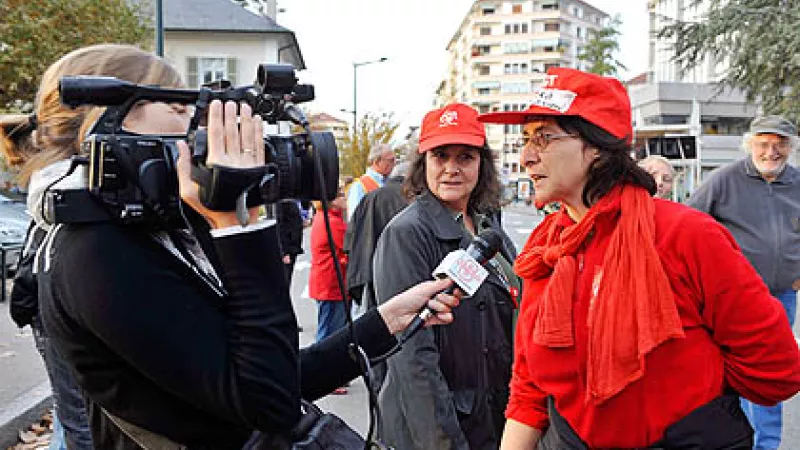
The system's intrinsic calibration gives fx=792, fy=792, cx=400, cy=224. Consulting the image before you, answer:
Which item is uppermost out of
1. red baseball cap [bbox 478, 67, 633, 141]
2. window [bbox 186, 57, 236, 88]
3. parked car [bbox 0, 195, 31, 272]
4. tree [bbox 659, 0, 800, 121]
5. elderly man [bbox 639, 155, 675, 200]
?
window [bbox 186, 57, 236, 88]

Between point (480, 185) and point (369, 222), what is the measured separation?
7.36 feet

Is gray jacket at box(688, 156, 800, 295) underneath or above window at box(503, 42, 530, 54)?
underneath

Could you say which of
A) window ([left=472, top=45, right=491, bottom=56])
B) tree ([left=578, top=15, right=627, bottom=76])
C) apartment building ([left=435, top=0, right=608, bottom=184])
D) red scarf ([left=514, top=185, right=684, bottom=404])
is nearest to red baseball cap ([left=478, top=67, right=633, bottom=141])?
red scarf ([left=514, top=185, right=684, bottom=404])

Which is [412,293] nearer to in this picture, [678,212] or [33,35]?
[678,212]

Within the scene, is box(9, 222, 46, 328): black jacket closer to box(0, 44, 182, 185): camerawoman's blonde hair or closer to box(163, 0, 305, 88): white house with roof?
box(0, 44, 182, 185): camerawoman's blonde hair

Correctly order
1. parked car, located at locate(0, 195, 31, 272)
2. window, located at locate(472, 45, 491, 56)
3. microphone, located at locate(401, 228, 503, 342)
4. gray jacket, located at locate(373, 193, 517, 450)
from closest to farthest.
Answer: microphone, located at locate(401, 228, 503, 342) < gray jacket, located at locate(373, 193, 517, 450) < parked car, located at locate(0, 195, 31, 272) < window, located at locate(472, 45, 491, 56)

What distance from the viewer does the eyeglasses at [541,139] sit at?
2.32m

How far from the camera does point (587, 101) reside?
2.28m

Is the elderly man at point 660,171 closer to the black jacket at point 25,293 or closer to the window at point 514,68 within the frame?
the black jacket at point 25,293

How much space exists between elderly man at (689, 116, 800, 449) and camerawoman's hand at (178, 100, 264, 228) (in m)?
4.77

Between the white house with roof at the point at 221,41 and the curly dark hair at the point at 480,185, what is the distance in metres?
38.3

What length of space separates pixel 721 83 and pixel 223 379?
21.2m

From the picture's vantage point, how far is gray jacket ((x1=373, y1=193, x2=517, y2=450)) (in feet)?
9.26

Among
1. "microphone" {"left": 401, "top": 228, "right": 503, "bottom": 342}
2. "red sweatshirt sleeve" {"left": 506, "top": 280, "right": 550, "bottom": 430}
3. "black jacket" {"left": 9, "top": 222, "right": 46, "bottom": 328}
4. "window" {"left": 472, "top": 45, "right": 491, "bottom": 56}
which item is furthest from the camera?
"window" {"left": 472, "top": 45, "right": 491, "bottom": 56}
